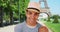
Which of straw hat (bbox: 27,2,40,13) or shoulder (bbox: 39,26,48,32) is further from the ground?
straw hat (bbox: 27,2,40,13)

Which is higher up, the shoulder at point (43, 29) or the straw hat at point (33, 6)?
the straw hat at point (33, 6)

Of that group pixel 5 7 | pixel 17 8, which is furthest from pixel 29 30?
pixel 5 7

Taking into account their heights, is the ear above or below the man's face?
below

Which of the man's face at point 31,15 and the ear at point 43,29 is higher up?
the man's face at point 31,15

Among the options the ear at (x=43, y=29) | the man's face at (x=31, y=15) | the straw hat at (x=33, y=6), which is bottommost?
the ear at (x=43, y=29)

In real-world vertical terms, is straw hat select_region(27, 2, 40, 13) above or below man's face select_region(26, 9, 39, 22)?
above

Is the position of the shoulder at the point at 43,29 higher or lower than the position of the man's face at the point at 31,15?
lower

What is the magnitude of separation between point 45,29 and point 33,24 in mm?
48

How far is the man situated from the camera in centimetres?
61

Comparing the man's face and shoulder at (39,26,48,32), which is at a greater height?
the man's face

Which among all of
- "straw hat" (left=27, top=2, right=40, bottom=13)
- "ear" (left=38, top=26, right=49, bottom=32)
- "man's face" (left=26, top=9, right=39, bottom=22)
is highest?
"straw hat" (left=27, top=2, right=40, bottom=13)

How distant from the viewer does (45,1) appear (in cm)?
215

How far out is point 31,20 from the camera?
24.3 inches

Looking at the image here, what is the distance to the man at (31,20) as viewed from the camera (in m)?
0.61
